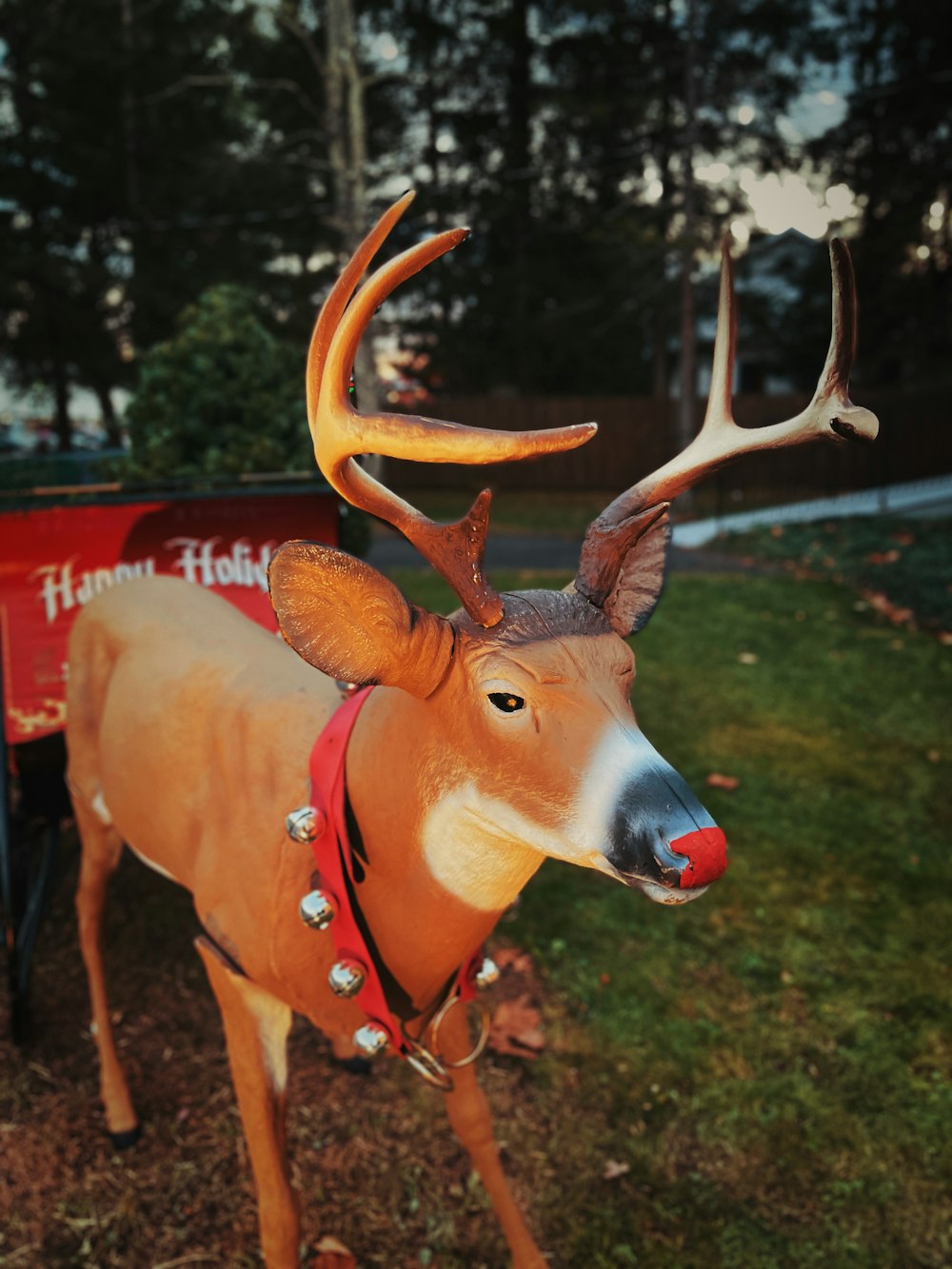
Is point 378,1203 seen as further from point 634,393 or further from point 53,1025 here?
point 634,393

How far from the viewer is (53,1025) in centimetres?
332

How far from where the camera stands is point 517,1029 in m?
3.26

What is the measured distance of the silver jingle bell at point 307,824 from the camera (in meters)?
1.80

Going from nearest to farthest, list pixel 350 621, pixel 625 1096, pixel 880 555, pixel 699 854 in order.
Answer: pixel 699 854 < pixel 350 621 < pixel 625 1096 < pixel 880 555

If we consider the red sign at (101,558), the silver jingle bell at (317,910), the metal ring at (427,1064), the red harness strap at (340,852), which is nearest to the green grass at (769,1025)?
the metal ring at (427,1064)

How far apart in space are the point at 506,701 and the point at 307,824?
546 millimetres

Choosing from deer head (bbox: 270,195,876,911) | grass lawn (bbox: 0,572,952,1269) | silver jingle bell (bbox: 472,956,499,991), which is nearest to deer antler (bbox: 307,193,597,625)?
deer head (bbox: 270,195,876,911)

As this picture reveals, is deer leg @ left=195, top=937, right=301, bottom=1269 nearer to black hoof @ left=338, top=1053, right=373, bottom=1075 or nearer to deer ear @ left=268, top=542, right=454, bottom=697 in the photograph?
black hoof @ left=338, top=1053, right=373, bottom=1075

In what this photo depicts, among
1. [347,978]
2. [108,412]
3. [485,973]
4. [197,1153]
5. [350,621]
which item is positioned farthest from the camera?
[108,412]

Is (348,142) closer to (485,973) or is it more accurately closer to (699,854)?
(485,973)

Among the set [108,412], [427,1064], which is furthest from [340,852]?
[108,412]

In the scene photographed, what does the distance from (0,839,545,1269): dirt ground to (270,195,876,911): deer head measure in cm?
142

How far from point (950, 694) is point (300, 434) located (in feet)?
16.3

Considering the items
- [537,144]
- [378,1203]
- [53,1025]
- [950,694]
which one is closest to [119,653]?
[53,1025]
